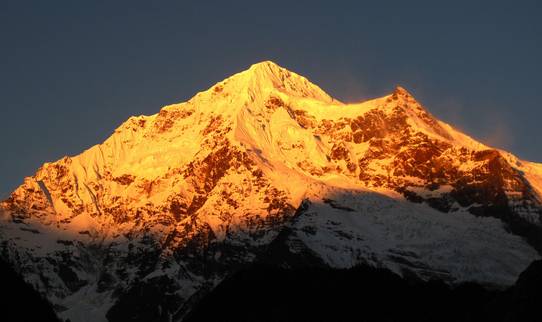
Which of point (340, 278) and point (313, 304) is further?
point (340, 278)

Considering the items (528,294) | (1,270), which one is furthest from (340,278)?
(1,270)

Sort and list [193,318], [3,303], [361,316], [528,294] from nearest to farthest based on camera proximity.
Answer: [3,303] < [528,294] < [361,316] < [193,318]

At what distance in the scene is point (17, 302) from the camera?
127 metres

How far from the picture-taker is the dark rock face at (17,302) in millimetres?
125269

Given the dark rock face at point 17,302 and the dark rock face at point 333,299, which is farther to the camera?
the dark rock face at point 333,299

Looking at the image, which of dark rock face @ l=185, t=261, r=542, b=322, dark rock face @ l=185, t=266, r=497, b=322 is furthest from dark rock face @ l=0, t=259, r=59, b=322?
dark rock face @ l=185, t=266, r=497, b=322

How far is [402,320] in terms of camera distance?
15525 centimetres

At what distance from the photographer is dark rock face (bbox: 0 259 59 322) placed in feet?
411

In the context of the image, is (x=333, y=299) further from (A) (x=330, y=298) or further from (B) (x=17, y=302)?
(B) (x=17, y=302)

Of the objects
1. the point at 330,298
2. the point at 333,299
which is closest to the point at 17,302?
the point at 330,298

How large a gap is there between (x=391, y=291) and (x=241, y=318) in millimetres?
15918

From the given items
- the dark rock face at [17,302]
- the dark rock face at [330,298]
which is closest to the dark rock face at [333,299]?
the dark rock face at [330,298]

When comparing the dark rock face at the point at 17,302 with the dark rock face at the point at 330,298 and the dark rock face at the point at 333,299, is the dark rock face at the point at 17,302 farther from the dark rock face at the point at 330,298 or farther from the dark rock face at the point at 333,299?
the dark rock face at the point at 330,298

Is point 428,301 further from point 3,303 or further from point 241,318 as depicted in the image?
point 3,303
